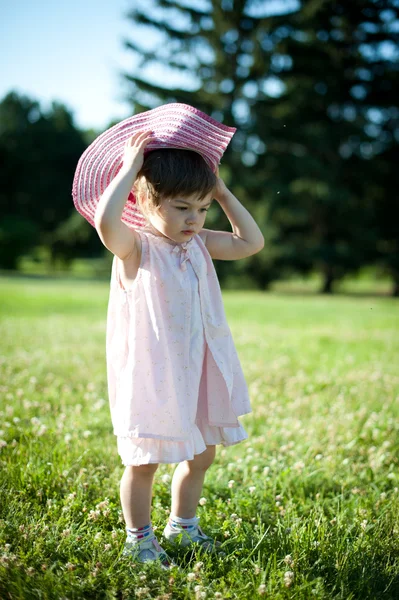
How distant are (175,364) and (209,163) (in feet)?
3.38

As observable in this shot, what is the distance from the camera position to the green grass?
7.52 ft

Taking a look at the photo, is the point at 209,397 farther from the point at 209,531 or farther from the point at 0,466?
the point at 0,466

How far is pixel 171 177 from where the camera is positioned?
8.11ft

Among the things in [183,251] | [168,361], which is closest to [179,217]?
[183,251]

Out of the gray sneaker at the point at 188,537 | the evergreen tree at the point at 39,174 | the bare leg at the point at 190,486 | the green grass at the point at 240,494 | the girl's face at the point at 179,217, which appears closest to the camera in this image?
the green grass at the point at 240,494

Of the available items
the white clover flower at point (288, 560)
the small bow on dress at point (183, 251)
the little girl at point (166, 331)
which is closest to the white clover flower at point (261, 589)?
the white clover flower at point (288, 560)

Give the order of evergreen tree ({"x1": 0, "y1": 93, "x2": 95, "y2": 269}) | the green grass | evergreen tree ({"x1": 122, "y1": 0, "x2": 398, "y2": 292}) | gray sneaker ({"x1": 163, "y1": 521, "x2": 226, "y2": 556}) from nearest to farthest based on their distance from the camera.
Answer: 1. the green grass
2. gray sneaker ({"x1": 163, "y1": 521, "x2": 226, "y2": 556})
3. evergreen tree ({"x1": 122, "y1": 0, "x2": 398, "y2": 292})
4. evergreen tree ({"x1": 0, "y1": 93, "x2": 95, "y2": 269})

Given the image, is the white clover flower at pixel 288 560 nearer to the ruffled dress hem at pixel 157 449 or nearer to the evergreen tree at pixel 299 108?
the ruffled dress hem at pixel 157 449

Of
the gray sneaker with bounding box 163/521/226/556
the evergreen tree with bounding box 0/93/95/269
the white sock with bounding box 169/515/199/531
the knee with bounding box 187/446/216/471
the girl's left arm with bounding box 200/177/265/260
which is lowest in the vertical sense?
the gray sneaker with bounding box 163/521/226/556

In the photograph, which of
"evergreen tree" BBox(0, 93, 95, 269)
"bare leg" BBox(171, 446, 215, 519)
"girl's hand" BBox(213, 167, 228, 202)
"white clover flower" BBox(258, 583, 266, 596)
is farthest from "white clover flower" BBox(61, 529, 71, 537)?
"evergreen tree" BBox(0, 93, 95, 269)

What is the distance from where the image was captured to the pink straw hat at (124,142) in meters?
2.58

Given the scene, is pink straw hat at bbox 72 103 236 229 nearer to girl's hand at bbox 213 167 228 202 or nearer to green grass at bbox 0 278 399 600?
girl's hand at bbox 213 167 228 202

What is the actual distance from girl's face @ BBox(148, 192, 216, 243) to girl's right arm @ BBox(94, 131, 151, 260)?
153mm

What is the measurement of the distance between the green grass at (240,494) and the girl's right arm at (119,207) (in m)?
1.39
